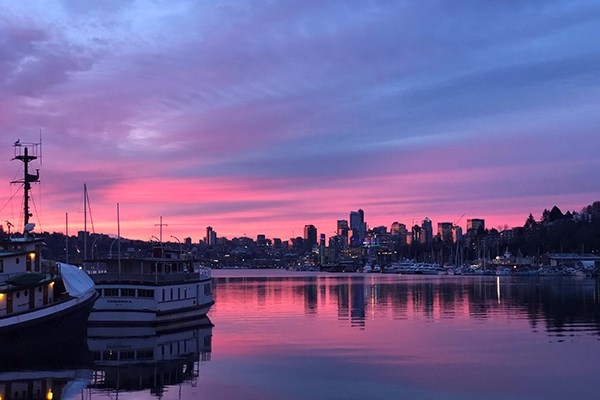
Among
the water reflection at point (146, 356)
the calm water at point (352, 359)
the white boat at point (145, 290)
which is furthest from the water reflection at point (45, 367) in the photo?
the white boat at point (145, 290)

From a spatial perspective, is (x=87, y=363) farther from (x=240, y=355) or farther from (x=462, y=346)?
(x=462, y=346)

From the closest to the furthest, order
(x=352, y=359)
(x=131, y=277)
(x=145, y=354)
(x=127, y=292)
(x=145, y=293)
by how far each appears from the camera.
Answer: (x=352, y=359), (x=145, y=354), (x=127, y=292), (x=145, y=293), (x=131, y=277)

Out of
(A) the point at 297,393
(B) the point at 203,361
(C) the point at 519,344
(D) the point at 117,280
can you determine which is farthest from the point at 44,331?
(C) the point at 519,344

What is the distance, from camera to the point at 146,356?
52812 mm

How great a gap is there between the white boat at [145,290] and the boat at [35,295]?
6765 mm

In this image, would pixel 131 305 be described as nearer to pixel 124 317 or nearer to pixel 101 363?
pixel 124 317

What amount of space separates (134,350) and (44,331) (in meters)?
6.52

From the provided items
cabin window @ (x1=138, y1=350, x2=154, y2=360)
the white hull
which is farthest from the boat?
cabin window @ (x1=138, y1=350, x2=154, y2=360)

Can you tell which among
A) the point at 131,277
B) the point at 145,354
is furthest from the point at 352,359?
the point at 131,277

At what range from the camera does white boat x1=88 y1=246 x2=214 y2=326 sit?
68.0m

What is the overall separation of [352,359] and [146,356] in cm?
1399

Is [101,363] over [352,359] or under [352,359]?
over

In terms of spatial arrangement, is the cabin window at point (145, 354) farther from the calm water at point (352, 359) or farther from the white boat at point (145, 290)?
the white boat at point (145, 290)

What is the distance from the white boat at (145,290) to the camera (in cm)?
6800
